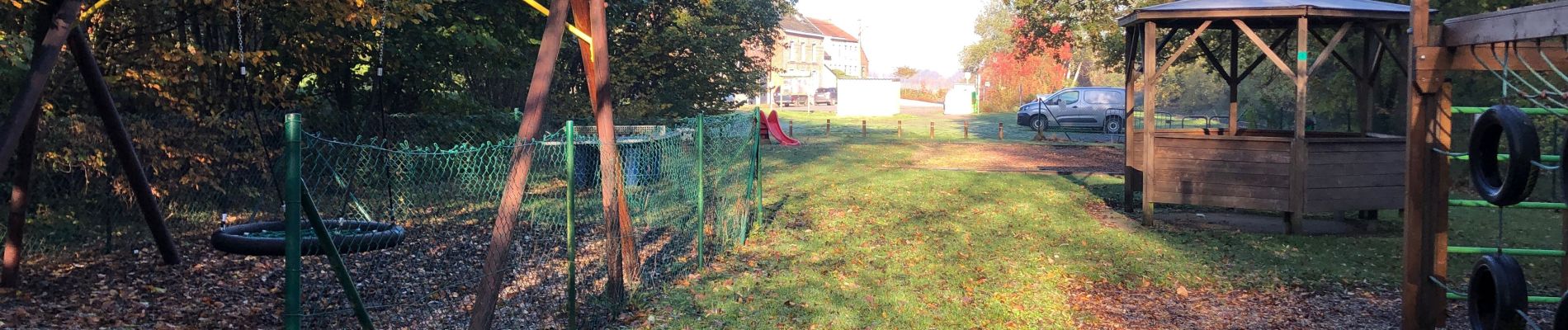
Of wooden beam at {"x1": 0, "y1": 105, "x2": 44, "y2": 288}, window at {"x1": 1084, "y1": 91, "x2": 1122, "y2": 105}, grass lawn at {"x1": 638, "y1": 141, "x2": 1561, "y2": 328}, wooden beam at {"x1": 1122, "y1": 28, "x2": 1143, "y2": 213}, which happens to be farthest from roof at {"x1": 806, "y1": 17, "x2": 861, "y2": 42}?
wooden beam at {"x1": 0, "y1": 105, "x2": 44, "y2": 288}

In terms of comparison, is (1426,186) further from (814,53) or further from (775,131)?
(814,53)

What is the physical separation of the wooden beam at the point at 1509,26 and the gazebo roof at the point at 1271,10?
4.50 meters

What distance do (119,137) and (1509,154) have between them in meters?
7.78

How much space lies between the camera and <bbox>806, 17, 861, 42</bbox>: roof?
272 ft

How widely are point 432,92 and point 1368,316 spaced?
34.4 feet

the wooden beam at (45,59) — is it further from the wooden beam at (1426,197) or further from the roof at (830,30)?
the roof at (830,30)

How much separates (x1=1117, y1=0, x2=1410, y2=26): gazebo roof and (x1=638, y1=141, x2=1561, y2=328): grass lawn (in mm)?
2091

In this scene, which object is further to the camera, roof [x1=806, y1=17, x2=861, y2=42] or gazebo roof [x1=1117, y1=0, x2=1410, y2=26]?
roof [x1=806, y1=17, x2=861, y2=42]

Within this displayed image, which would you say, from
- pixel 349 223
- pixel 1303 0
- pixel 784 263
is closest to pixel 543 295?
pixel 349 223

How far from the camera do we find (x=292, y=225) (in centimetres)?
380

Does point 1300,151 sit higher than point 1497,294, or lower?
higher

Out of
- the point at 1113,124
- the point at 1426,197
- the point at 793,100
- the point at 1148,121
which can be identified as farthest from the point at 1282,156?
the point at 793,100

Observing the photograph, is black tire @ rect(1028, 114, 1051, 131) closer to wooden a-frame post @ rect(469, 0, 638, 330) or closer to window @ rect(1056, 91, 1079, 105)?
window @ rect(1056, 91, 1079, 105)

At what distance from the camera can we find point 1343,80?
58.1 feet
